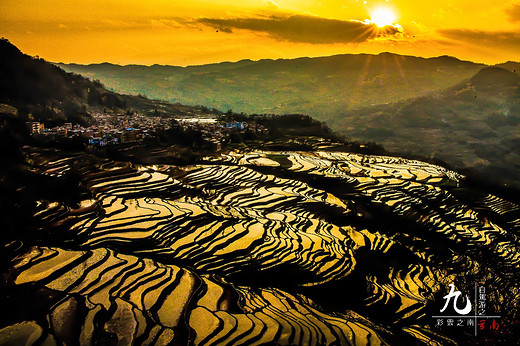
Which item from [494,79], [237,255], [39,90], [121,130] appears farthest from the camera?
[494,79]

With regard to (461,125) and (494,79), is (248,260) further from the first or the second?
(494,79)

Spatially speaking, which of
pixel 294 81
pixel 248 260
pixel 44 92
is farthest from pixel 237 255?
pixel 294 81

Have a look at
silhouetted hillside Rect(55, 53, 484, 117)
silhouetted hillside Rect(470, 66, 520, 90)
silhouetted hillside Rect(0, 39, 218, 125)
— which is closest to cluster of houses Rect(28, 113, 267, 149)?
silhouetted hillside Rect(0, 39, 218, 125)

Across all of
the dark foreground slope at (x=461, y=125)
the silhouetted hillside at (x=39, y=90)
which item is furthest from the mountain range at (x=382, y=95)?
the silhouetted hillside at (x=39, y=90)

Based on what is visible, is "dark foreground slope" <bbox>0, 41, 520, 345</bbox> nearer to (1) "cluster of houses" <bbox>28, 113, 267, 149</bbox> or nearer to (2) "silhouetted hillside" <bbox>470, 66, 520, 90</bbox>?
(1) "cluster of houses" <bbox>28, 113, 267, 149</bbox>

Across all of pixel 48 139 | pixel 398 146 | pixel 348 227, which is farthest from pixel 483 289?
pixel 398 146

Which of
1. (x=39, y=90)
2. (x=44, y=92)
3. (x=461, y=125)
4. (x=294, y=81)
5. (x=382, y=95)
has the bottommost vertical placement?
(x=461, y=125)

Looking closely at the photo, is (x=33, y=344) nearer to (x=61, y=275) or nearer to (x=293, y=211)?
(x=61, y=275)
